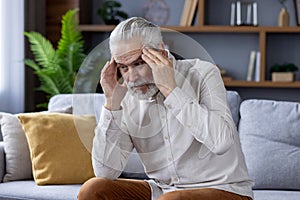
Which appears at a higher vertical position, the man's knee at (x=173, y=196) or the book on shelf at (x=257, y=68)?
the book on shelf at (x=257, y=68)

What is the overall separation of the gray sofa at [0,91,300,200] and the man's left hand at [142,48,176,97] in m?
0.94

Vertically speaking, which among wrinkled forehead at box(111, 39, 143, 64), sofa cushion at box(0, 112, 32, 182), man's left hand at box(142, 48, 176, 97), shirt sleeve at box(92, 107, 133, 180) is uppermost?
wrinkled forehead at box(111, 39, 143, 64)

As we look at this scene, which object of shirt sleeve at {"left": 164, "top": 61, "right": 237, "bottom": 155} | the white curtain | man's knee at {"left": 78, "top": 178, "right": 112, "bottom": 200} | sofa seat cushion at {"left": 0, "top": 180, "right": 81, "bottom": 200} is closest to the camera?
shirt sleeve at {"left": 164, "top": 61, "right": 237, "bottom": 155}

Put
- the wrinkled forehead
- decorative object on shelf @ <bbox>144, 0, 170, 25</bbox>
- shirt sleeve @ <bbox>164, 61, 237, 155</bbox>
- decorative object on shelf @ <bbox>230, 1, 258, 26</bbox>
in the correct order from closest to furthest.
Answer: the wrinkled forehead
shirt sleeve @ <bbox>164, 61, 237, 155</bbox>
decorative object on shelf @ <bbox>230, 1, 258, 26</bbox>
decorative object on shelf @ <bbox>144, 0, 170, 25</bbox>

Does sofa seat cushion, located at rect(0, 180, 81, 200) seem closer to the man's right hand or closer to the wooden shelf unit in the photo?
the man's right hand

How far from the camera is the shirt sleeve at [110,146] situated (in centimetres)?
221

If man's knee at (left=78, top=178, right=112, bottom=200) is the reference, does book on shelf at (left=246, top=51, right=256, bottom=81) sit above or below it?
above

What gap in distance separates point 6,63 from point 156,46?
9.00 feet

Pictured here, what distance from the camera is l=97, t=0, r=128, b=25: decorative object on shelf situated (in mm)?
4893

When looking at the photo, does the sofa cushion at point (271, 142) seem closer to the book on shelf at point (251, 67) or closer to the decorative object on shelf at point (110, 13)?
the book on shelf at point (251, 67)

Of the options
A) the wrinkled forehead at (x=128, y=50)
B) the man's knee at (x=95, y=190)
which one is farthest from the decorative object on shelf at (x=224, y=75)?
the wrinkled forehead at (x=128, y=50)

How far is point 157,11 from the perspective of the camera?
504cm

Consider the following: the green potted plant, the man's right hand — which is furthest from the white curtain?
the man's right hand

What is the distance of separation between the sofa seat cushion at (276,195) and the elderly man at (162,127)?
63cm
